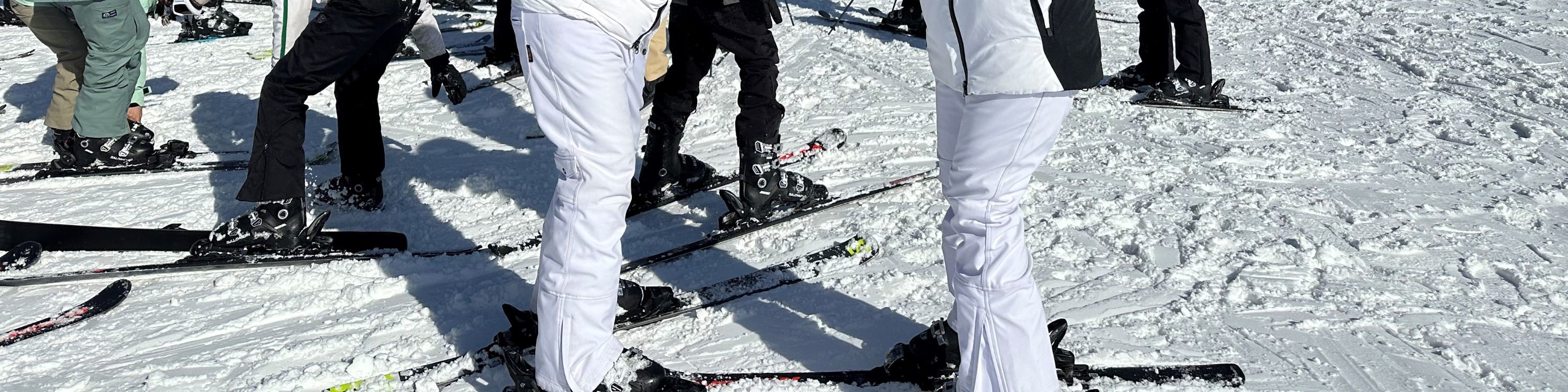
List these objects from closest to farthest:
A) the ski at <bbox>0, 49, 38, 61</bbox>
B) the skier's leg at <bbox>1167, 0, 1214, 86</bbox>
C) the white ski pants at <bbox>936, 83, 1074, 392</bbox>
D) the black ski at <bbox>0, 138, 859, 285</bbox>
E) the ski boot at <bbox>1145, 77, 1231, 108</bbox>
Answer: the white ski pants at <bbox>936, 83, 1074, 392</bbox> < the black ski at <bbox>0, 138, 859, 285</bbox> < the ski boot at <bbox>1145, 77, 1231, 108</bbox> < the skier's leg at <bbox>1167, 0, 1214, 86</bbox> < the ski at <bbox>0, 49, 38, 61</bbox>

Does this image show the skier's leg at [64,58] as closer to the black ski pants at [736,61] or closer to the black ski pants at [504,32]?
the black ski pants at [504,32]

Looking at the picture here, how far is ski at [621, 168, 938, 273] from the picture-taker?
3.32 meters

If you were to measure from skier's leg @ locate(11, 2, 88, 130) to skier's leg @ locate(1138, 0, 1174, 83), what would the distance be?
5283mm

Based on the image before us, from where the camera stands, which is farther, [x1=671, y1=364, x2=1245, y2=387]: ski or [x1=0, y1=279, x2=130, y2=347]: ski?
[x1=0, y1=279, x2=130, y2=347]: ski

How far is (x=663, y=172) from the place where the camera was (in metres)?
3.85

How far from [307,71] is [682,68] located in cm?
124

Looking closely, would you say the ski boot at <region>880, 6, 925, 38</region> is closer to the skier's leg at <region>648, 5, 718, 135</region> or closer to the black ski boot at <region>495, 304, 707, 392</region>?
the skier's leg at <region>648, 5, 718, 135</region>

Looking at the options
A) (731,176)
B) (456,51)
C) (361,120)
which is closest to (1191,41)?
(731,176)

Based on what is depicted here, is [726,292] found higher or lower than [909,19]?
higher

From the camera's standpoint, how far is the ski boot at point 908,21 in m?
6.73

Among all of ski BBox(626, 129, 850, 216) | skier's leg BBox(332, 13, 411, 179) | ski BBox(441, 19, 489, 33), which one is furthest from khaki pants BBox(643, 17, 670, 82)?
ski BBox(441, 19, 489, 33)

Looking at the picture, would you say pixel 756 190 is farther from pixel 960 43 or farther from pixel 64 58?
pixel 64 58

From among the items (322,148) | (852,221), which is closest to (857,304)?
(852,221)

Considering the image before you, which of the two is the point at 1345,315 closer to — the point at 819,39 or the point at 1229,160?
the point at 1229,160
